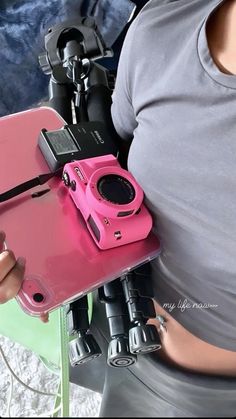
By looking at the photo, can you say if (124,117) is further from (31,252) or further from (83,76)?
(31,252)

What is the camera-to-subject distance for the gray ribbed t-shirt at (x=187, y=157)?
520 mm

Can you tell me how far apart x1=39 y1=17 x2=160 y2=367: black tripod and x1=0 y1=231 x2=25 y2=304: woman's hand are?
3.8 inches

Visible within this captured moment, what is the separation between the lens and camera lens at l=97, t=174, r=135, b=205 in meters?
0.53

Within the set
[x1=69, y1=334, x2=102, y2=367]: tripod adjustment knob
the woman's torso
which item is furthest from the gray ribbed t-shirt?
[x1=69, y1=334, x2=102, y2=367]: tripod adjustment knob

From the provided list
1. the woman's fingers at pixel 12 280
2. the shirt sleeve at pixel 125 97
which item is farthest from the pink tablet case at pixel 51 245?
the shirt sleeve at pixel 125 97

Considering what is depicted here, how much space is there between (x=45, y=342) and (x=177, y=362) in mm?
160

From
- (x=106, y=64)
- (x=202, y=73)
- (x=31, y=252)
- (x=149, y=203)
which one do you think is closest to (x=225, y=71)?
(x=202, y=73)

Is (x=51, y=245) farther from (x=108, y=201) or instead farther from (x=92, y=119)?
(x=92, y=119)

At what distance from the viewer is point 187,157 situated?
1.78 feet

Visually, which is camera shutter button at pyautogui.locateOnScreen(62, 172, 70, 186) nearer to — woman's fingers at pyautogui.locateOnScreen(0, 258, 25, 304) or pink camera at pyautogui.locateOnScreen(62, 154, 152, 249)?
pink camera at pyautogui.locateOnScreen(62, 154, 152, 249)

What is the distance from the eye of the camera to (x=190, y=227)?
0.55 m

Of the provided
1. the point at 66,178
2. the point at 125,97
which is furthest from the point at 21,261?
the point at 125,97

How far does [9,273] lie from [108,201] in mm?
123

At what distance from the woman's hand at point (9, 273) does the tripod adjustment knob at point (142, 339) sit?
0.14 metres
